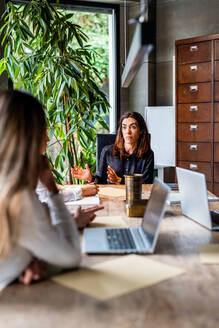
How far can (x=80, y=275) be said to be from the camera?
4.05ft

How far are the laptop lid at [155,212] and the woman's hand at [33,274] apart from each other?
1.39 ft

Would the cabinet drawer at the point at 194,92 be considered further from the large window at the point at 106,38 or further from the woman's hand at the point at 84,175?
the woman's hand at the point at 84,175

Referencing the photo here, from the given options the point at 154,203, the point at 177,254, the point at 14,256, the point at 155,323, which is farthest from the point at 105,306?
the point at 154,203

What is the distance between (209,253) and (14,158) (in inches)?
30.2

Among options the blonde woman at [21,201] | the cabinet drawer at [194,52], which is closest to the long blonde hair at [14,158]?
the blonde woman at [21,201]

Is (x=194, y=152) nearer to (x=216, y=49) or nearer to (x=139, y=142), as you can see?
(x=216, y=49)

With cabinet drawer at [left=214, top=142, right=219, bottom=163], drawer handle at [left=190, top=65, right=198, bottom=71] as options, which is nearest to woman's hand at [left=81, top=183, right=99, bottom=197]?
cabinet drawer at [left=214, top=142, right=219, bottom=163]

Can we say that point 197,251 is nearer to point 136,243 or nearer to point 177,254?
point 177,254

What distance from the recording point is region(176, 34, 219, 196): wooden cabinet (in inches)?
165

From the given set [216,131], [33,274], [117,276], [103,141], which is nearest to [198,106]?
[216,131]

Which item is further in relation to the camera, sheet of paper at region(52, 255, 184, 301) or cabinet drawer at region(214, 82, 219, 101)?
cabinet drawer at region(214, 82, 219, 101)

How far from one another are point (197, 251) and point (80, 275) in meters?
0.47

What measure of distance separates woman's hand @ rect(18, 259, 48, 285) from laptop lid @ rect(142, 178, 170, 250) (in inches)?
16.6

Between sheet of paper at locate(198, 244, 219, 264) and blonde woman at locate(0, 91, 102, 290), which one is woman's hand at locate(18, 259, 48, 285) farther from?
sheet of paper at locate(198, 244, 219, 264)
